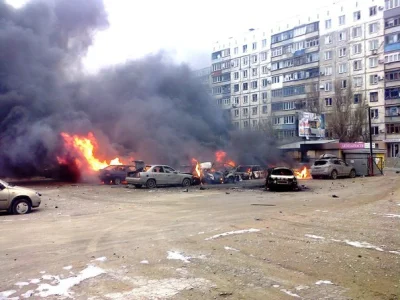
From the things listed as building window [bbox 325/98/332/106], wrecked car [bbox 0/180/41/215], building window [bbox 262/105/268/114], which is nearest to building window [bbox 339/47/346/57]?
building window [bbox 325/98/332/106]

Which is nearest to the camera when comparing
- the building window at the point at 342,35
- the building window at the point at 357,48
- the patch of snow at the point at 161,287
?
the patch of snow at the point at 161,287

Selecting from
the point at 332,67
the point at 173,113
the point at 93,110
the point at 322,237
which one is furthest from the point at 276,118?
the point at 322,237

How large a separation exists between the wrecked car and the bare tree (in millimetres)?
46092

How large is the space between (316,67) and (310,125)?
761 inches

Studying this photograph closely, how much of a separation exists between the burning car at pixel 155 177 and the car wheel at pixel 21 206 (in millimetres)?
9570

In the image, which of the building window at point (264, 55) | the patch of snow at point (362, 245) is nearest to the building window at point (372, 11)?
the building window at point (264, 55)

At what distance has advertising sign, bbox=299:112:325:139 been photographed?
151 feet

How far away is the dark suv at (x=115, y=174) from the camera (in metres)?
25.9

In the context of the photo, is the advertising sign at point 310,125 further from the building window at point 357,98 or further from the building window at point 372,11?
the building window at point 372,11

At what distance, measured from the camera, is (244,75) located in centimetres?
7469

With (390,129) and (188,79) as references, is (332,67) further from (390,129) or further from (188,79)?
(188,79)

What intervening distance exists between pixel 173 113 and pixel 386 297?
36513 millimetres

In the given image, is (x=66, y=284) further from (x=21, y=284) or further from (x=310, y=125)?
(x=310, y=125)

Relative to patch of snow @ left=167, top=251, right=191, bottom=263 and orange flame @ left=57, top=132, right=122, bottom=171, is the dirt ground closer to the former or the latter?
patch of snow @ left=167, top=251, right=191, bottom=263
